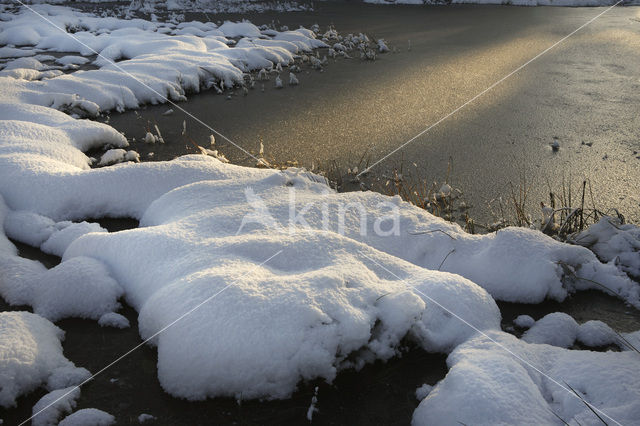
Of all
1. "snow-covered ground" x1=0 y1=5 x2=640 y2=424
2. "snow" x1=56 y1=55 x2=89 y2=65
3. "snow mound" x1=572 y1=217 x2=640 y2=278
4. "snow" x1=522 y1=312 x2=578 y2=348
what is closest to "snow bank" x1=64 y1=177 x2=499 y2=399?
"snow-covered ground" x1=0 y1=5 x2=640 y2=424

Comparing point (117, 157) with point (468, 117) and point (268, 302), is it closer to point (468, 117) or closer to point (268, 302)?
point (268, 302)

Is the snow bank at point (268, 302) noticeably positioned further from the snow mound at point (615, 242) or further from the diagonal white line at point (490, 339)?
the snow mound at point (615, 242)

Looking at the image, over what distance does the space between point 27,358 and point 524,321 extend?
1.62 meters

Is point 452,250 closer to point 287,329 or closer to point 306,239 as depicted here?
point 306,239

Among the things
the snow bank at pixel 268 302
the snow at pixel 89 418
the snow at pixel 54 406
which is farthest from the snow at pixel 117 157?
the snow at pixel 89 418

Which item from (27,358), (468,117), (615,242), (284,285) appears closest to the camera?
(27,358)

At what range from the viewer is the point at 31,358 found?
142cm

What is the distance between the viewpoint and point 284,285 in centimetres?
152

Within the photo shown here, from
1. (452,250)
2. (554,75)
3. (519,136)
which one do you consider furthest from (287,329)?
(554,75)

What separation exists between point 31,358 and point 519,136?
3.21 m

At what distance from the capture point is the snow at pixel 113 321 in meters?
1.68

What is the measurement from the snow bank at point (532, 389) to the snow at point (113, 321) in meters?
1.02

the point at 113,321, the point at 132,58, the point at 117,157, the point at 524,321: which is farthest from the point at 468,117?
the point at 132,58

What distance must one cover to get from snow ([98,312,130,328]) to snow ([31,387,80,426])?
1.02 ft
